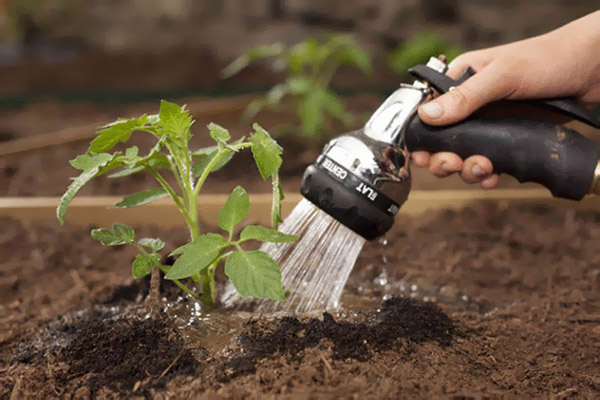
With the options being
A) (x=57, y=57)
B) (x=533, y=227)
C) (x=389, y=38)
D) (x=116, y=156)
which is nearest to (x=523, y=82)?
(x=533, y=227)

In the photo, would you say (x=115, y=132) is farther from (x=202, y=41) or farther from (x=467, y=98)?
(x=202, y=41)

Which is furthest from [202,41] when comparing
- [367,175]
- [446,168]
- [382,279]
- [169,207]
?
[367,175]

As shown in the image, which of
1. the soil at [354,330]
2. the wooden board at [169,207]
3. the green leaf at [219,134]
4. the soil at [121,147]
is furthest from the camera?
the soil at [121,147]

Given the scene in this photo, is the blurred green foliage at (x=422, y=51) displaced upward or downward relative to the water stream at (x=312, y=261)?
upward

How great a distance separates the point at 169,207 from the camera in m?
1.78

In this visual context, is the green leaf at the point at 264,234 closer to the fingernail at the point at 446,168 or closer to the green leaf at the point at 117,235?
the green leaf at the point at 117,235

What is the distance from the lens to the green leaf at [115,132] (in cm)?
94

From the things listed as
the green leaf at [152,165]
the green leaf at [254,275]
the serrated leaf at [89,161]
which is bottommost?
the green leaf at [254,275]

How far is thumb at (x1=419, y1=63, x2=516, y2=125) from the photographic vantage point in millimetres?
1085

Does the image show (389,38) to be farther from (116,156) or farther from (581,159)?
(116,156)

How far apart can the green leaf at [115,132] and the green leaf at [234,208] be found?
19 cm

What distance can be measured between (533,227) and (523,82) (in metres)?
0.70

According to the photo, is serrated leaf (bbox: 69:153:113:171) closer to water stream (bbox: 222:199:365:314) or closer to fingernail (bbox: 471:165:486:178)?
water stream (bbox: 222:199:365:314)

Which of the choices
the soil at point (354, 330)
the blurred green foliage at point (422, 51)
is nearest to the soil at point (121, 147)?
the blurred green foliage at point (422, 51)
